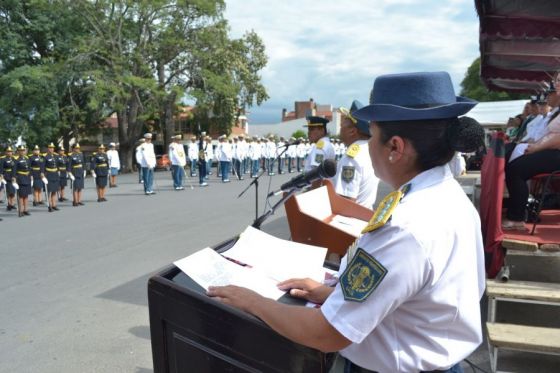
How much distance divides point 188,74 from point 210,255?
29403mm

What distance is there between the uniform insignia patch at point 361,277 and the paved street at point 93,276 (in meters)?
2.68

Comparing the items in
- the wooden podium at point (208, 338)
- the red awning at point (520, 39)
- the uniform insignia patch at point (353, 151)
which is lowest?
the wooden podium at point (208, 338)

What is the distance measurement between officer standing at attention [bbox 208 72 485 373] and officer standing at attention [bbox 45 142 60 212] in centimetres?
1243

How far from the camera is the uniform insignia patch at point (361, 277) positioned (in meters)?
1.22

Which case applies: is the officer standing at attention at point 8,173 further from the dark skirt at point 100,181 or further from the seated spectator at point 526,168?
the seated spectator at point 526,168

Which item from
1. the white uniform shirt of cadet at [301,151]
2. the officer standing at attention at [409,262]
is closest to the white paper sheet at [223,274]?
the officer standing at attention at [409,262]

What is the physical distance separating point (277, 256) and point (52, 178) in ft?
40.9

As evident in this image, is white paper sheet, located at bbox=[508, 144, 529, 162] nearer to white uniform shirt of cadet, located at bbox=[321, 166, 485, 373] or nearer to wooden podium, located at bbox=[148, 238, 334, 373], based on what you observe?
white uniform shirt of cadet, located at bbox=[321, 166, 485, 373]

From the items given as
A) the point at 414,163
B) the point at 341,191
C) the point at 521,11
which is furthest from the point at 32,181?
the point at 414,163

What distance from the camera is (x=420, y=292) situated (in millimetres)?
1274

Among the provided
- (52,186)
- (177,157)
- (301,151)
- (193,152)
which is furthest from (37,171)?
(301,151)

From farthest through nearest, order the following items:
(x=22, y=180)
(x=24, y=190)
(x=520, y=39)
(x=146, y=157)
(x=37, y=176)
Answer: (x=146, y=157)
(x=37, y=176)
(x=22, y=180)
(x=24, y=190)
(x=520, y=39)

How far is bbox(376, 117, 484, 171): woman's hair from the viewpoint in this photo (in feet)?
4.54

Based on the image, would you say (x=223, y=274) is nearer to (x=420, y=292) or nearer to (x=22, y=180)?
(x=420, y=292)
